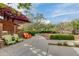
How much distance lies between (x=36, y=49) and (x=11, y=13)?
600mm

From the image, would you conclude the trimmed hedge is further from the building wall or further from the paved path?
the building wall

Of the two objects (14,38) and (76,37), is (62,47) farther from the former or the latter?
(14,38)

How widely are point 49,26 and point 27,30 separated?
1.00 ft

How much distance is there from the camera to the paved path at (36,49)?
335 cm

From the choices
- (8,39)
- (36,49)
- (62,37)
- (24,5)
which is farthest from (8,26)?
(62,37)

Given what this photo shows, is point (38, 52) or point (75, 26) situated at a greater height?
Answer: point (75, 26)

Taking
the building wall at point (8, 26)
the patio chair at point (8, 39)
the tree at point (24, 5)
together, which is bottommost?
the patio chair at point (8, 39)

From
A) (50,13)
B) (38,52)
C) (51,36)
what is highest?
(50,13)

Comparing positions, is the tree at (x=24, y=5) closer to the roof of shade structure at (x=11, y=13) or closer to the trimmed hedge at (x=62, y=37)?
the roof of shade structure at (x=11, y=13)

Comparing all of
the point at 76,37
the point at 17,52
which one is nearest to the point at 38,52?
the point at 17,52

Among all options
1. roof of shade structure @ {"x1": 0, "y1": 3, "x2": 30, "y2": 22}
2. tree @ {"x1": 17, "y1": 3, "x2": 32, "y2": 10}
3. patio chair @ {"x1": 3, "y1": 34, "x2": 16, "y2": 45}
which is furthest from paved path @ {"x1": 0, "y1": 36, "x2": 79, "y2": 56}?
tree @ {"x1": 17, "y1": 3, "x2": 32, "y2": 10}

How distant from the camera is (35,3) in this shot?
338 cm

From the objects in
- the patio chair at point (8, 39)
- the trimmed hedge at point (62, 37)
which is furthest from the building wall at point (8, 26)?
the trimmed hedge at point (62, 37)

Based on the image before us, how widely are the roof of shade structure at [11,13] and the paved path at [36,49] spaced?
32 centimetres
